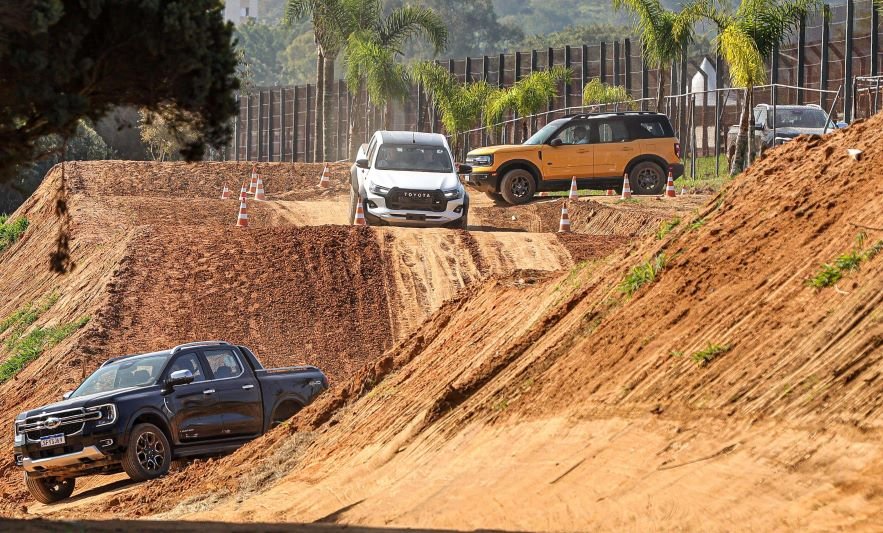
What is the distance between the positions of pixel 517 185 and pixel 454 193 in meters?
5.82

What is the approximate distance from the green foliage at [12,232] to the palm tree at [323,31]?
16652mm

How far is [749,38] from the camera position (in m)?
30.7

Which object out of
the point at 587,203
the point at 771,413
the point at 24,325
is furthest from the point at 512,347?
the point at 587,203

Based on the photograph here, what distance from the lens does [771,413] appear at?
Result: 970cm

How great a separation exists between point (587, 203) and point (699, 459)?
2156 centimetres

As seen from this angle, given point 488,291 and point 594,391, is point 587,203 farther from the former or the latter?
point 594,391

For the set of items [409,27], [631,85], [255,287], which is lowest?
[255,287]

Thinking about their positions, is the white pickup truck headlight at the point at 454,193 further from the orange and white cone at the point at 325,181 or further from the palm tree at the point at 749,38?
the orange and white cone at the point at 325,181

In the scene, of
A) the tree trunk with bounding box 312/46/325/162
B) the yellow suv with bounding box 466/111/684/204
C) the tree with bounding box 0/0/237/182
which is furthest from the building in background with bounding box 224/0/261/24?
the tree with bounding box 0/0/237/182

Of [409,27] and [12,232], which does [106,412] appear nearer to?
[12,232]

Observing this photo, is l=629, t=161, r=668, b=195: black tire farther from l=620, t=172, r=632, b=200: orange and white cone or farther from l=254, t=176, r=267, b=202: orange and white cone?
l=254, t=176, r=267, b=202: orange and white cone

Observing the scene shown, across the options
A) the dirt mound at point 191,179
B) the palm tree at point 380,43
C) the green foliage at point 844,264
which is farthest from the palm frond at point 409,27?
the green foliage at point 844,264

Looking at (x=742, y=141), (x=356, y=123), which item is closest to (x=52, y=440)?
(x=742, y=141)

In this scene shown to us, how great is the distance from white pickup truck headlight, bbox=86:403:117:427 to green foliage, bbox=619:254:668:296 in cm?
556
